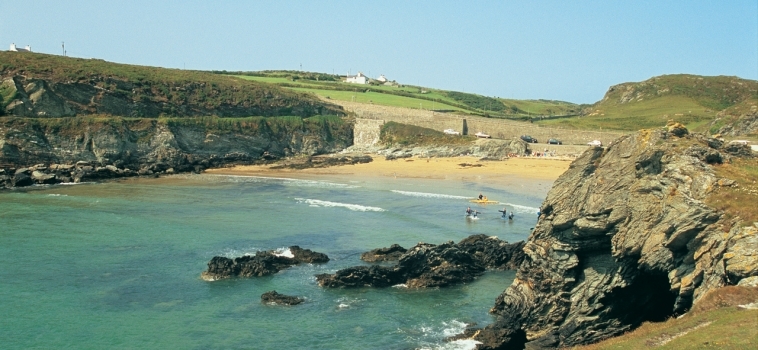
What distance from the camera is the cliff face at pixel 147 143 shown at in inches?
2446

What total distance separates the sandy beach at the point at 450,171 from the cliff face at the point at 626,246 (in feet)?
115

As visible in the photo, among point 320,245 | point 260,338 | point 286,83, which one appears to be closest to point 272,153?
point 286,83

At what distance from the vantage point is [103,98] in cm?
7338

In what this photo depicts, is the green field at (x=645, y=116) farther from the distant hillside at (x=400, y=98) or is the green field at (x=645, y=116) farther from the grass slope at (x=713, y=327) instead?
the grass slope at (x=713, y=327)

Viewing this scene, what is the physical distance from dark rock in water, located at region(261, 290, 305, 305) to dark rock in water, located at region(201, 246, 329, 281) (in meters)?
3.47

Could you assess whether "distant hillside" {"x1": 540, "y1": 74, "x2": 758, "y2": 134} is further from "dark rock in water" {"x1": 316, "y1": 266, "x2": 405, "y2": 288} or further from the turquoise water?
"dark rock in water" {"x1": 316, "y1": 266, "x2": 405, "y2": 288}

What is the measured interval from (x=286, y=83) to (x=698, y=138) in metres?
100

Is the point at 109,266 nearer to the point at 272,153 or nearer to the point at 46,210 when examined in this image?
the point at 46,210

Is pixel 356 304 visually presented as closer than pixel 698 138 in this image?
No

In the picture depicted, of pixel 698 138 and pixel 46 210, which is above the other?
pixel 698 138

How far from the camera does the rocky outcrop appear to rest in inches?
1126

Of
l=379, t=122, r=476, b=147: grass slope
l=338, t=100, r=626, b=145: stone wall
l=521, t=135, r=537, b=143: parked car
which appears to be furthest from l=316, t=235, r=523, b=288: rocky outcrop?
l=521, t=135, r=537, b=143: parked car

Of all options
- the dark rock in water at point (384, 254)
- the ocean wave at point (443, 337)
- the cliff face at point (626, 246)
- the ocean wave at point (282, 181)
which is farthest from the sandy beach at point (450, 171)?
the cliff face at point (626, 246)

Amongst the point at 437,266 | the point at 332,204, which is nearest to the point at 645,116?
the point at 332,204
